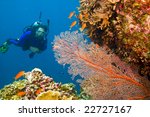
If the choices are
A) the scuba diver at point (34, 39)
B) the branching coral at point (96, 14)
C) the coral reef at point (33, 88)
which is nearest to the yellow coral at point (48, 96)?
the coral reef at point (33, 88)

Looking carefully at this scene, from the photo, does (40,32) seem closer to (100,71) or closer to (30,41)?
(30,41)

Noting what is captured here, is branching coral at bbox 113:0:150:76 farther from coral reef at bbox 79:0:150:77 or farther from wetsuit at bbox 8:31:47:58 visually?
wetsuit at bbox 8:31:47:58

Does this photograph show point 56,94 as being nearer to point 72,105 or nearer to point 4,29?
point 72,105

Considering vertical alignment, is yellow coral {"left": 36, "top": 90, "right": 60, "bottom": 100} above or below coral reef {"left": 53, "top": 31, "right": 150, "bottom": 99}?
below

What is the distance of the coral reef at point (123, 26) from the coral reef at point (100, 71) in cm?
21

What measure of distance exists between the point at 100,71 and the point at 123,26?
94cm

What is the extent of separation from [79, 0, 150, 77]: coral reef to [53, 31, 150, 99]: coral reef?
8.1 inches

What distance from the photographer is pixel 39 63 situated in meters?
86.0

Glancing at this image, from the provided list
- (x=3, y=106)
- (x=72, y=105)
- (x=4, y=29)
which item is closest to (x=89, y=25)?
(x=72, y=105)

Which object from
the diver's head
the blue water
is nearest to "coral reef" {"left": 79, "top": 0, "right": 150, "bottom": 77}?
the diver's head

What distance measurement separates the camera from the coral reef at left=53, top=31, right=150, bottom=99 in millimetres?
4574

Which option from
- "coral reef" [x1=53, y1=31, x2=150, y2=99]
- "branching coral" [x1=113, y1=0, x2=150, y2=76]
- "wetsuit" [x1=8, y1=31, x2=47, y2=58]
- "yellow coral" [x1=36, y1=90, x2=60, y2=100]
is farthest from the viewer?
"wetsuit" [x1=8, y1=31, x2=47, y2=58]

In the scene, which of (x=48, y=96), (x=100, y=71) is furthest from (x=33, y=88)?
(x=100, y=71)

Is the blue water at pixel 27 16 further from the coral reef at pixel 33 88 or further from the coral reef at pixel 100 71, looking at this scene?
the coral reef at pixel 100 71
